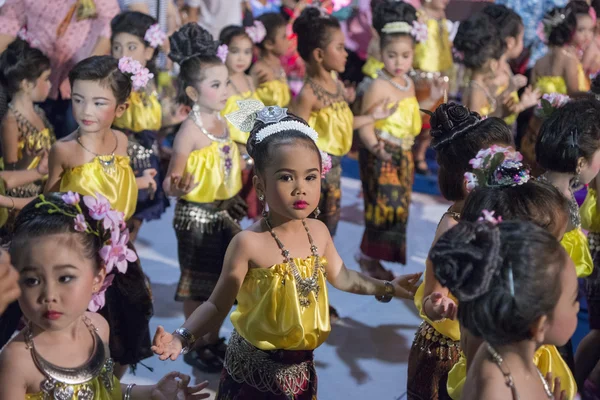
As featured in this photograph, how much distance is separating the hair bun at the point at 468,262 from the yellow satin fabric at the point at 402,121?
2.94m

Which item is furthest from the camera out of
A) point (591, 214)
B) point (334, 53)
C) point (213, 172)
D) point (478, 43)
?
point (478, 43)

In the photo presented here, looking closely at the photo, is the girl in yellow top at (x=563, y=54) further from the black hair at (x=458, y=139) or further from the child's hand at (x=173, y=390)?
the child's hand at (x=173, y=390)

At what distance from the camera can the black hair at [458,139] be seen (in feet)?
9.15

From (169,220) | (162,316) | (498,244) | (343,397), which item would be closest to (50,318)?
(498,244)

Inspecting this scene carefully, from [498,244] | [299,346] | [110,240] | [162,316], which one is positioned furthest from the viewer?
[162,316]

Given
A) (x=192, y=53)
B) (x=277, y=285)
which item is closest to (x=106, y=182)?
(x=192, y=53)

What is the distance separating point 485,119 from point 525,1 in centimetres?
503

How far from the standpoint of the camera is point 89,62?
3426mm

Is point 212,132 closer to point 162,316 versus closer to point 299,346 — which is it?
point 162,316

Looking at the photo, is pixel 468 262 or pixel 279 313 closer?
pixel 468 262

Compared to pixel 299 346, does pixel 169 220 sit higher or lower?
lower

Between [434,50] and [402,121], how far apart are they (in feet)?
6.73

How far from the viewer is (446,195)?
2.82 metres

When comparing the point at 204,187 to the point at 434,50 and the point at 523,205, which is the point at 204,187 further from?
the point at 434,50
